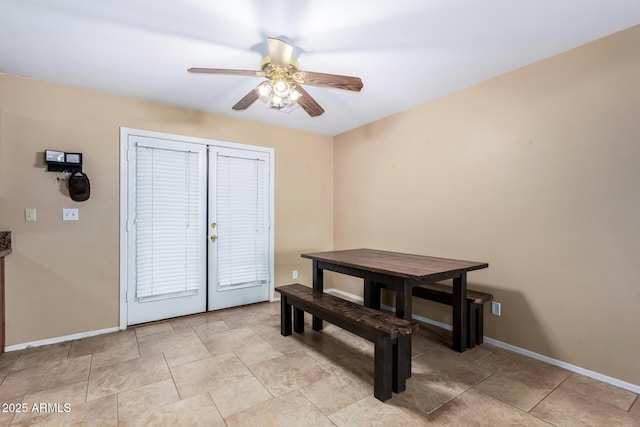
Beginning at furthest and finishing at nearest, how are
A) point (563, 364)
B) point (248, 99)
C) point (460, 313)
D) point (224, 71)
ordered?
point (460, 313) → point (248, 99) → point (563, 364) → point (224, 71)

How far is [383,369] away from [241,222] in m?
2.58

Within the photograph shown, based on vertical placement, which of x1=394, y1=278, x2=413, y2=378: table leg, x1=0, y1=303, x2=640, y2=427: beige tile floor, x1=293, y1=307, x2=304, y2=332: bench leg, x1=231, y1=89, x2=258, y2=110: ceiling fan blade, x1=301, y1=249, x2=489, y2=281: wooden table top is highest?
x1=231, y1=89, x2=258, y2=110: ceiling fan blade

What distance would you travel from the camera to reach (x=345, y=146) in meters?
4.50

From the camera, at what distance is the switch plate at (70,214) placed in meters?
2.85

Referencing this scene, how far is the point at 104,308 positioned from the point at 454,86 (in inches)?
164

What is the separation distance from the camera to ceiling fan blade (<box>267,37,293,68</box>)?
73.1 inches

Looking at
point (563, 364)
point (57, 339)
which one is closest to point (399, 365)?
point (563, 364)

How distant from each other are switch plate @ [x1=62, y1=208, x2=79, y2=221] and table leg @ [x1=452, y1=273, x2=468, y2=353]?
3.59m

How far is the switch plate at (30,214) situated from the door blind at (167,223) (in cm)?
81

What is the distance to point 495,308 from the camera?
108 inches

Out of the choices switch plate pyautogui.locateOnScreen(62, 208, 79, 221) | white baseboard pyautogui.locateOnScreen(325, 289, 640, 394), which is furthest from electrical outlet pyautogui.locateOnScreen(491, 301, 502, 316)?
switch plate pyautogui.locateOnScreen(62, 208, 79, 221)

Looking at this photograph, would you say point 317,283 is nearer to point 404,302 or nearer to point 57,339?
point 404,302

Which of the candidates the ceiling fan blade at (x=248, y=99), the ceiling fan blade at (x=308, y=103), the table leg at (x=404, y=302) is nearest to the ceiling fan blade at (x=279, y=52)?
the ceiling fan blade at (x=308, y=103)

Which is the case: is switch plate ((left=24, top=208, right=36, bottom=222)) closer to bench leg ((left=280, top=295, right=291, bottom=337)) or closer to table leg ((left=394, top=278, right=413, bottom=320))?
bench leg ((left=280, top=295, right=291, bottom=337))
